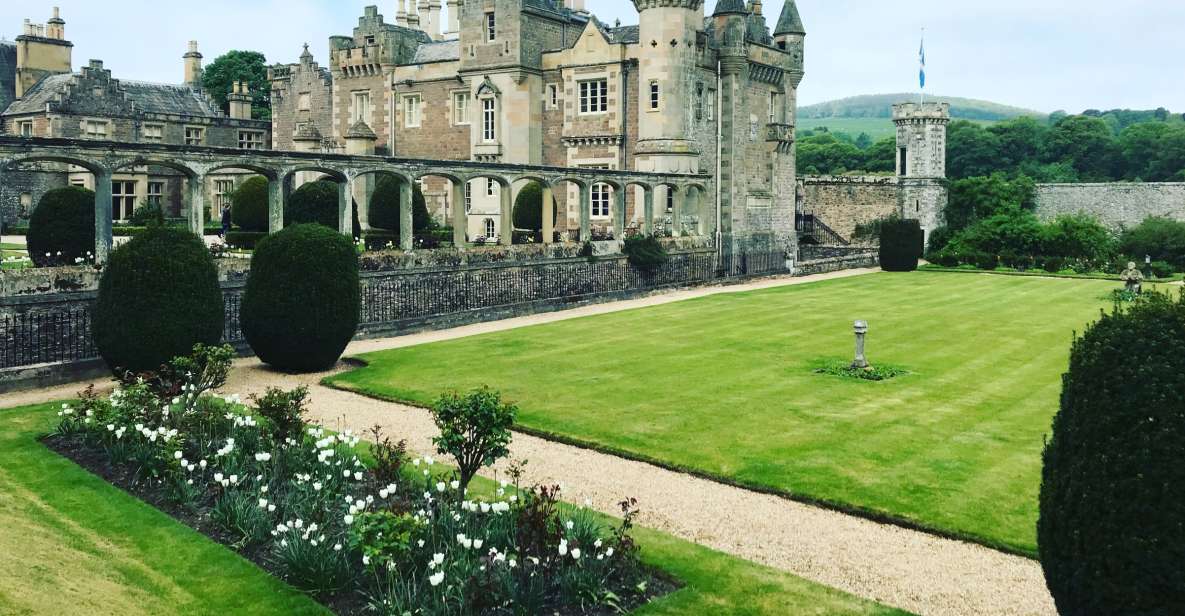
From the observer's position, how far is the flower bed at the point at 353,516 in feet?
25.1

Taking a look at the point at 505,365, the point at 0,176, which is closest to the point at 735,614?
the point at 505,365

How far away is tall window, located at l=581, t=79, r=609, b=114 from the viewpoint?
Result: 131ft

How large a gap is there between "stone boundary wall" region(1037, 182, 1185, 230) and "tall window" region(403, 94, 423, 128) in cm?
3848

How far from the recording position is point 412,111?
46594 millimetres

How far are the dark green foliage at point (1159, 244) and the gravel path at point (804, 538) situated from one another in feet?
140

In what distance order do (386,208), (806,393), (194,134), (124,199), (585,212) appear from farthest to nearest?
(194,134) → (124,199) → (386,208) → (585,212) → (806,393)

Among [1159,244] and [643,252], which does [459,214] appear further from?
[1159,244]

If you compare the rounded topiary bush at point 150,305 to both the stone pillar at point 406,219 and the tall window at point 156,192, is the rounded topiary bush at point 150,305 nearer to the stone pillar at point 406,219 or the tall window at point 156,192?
the stone pillar at point 406,219

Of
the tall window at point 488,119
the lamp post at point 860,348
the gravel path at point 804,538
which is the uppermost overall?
the tall window at point 488,119

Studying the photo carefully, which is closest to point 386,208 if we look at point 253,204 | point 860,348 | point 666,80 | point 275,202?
point 253,204

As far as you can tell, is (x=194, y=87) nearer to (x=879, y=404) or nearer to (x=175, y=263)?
(x=175, y=263)

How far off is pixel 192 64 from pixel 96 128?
14.5 metres

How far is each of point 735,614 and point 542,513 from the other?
5.64 ft

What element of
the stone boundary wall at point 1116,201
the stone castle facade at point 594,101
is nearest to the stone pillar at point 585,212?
the stone castle facade at point 594,101
